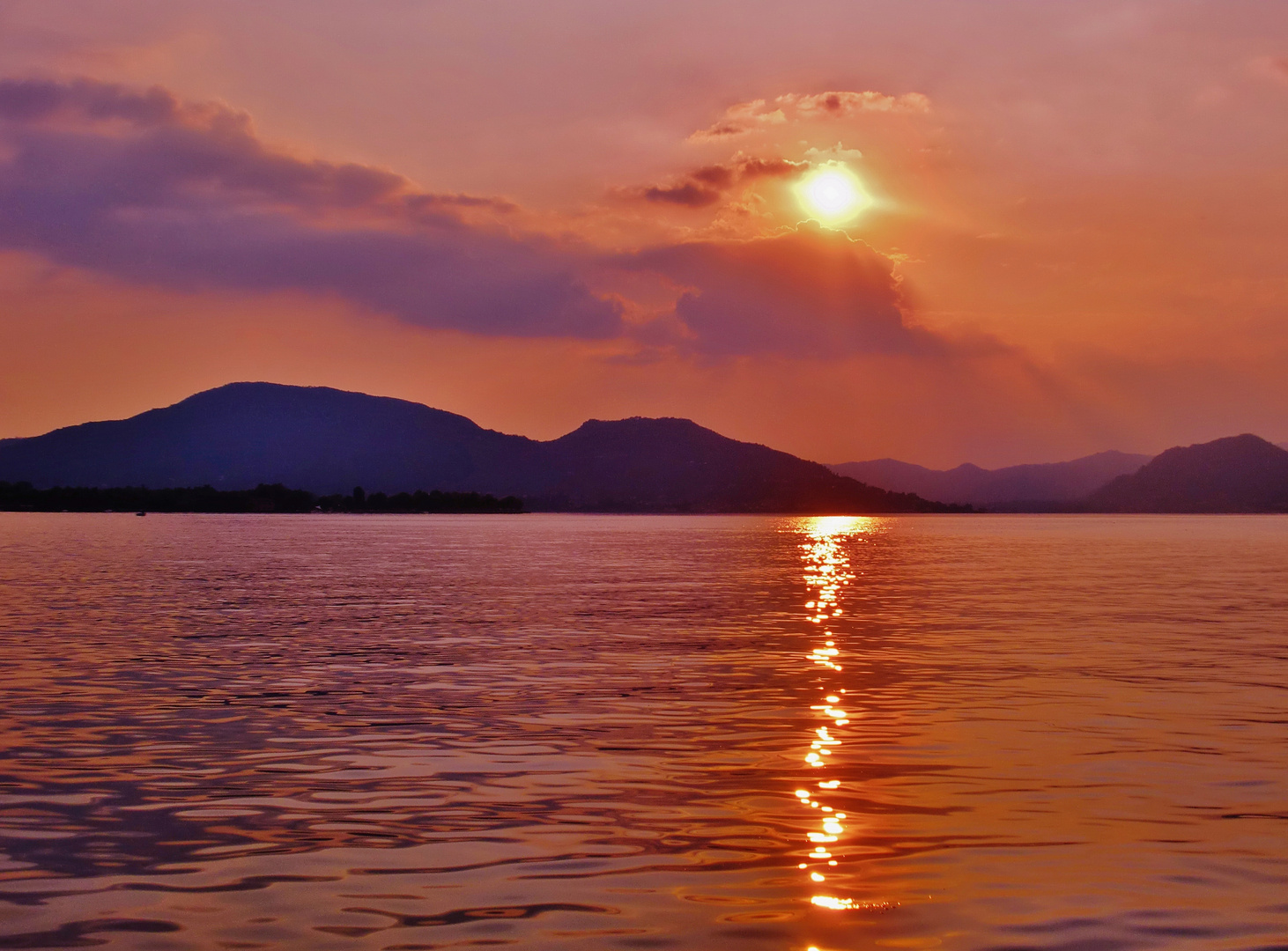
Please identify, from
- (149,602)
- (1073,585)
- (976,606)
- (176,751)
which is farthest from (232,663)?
(1073,585)

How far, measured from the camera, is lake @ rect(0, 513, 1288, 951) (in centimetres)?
1126

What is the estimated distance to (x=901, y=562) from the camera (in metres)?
96.1

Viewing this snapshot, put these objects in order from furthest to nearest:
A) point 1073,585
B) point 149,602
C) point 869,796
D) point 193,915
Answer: point 1073,585
point 149,602
point 869,796
point 193,915

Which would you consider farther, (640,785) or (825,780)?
(825,780)

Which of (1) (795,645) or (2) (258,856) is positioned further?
(1) (795,645)

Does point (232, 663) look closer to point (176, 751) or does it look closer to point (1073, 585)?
point (176, 751)

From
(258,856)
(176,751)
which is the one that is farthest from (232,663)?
(258,856)

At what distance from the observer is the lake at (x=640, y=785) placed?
11258 mm

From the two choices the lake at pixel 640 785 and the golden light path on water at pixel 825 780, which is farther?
the golden light path on water at pixel 825 780

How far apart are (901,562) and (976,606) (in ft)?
154

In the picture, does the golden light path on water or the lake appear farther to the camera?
the golden light path on water

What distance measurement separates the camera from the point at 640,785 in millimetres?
16703

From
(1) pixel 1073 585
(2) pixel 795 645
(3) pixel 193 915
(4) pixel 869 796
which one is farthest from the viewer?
(1) pixel 1073 585

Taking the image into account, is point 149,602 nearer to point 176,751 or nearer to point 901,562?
point 176,751
